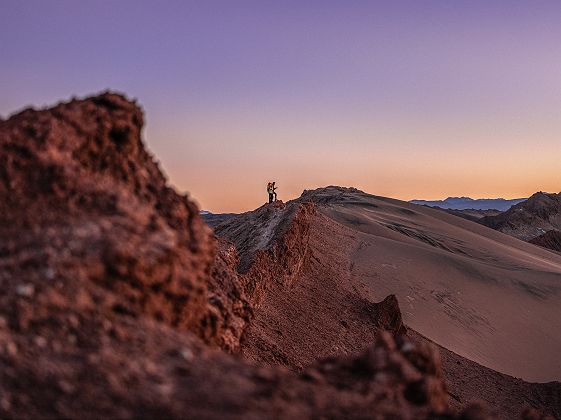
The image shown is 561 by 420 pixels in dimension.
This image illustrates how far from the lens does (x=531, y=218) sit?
59969 millimetres

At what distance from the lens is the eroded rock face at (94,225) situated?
132 inches

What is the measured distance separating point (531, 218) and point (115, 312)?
61704 mm

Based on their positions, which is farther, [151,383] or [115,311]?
[115,311]

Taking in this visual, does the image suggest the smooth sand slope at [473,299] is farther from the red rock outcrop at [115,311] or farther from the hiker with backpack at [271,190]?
the red rock outcrop at [115,311]

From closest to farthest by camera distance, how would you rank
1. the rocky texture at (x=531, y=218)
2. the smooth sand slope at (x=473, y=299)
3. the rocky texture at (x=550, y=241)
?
the smooth sand slope at (x=473, y=299), the rocky texture at (x=550, y=241), the rocky texture at (x=531, y=218)

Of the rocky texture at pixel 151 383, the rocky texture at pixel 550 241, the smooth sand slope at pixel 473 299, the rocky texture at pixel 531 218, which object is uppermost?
→ the rocky texture at pixel 531 218

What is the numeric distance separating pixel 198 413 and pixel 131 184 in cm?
203

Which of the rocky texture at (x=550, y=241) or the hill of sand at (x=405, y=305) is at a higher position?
the rocky texture at (x=550, y=241)

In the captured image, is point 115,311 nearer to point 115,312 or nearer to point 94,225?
point 115,312

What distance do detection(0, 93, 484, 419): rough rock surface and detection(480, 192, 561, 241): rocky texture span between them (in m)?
55.3

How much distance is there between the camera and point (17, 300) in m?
3.23

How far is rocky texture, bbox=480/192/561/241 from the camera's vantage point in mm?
57469

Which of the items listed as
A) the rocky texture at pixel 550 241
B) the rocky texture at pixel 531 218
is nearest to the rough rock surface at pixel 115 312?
the rocky texture at pixel 550 241

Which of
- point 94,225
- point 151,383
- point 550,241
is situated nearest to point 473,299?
point 94,225
